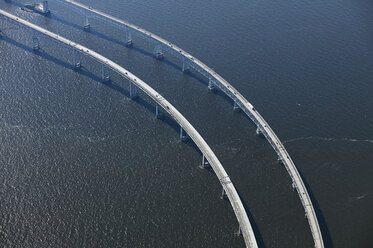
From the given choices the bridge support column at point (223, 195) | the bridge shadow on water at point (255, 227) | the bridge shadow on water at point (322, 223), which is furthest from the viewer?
the bridge support column at point (223, 195)

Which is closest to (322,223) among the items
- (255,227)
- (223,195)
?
(255,227)

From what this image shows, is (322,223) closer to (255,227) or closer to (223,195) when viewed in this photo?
(255,227)

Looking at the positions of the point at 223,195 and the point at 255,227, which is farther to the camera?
the point at 223,195

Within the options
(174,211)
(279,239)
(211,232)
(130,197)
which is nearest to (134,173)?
Result: (130,197)

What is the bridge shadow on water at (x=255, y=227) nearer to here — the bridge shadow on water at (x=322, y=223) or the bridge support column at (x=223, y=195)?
the bridge support column at (x=223, y=195)

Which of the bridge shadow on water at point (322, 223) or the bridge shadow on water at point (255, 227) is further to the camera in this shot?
the bridge shadow on water at point (322, 223)

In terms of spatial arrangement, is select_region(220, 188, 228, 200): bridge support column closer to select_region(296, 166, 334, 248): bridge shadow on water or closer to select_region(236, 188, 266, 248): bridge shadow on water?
select_region(236, 188, 266, 248): bridge shadow on water

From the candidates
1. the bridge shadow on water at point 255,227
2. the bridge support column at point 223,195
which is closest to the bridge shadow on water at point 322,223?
the bridge shadow on water at point 255,227

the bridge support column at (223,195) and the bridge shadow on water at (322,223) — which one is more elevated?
the bridge support column at (223,195)

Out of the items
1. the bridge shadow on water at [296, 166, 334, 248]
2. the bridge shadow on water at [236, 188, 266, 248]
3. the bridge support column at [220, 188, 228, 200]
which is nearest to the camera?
the bridge shadow on water at [236, 188, 266, 248]

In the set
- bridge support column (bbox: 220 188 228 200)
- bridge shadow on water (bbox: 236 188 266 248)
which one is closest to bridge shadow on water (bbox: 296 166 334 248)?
bridge shadow on water (bbox: 236 188 266 248)

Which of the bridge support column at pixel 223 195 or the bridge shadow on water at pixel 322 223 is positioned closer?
the bridge shadow on water at pixel 322 223

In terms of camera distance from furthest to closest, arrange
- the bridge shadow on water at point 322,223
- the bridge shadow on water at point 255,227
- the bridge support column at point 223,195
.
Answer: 1. the bridge support column at point 223,195
2. the bridge shadow on water at point 322,223
3. the bridge shadow on water at point 255,227
